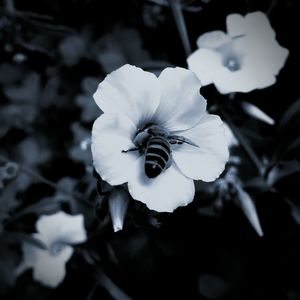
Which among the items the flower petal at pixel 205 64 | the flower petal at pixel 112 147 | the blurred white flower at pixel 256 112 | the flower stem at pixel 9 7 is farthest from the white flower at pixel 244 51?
the flower stem at pixel 9 7

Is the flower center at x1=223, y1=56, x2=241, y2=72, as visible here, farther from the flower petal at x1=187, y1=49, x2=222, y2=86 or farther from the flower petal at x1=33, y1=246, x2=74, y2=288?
the flower petal at x1=33, y1=246, x2=74, y2=288

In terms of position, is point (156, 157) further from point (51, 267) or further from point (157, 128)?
point (51, 267)

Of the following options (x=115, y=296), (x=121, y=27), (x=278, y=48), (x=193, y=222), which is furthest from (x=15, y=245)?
(x=278, y=48)

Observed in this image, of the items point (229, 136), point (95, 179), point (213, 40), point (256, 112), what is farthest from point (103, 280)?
point (213, 40)

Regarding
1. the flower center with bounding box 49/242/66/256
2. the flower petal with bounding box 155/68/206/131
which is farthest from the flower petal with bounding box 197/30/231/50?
the flower center with bounding box 49/242/66/256

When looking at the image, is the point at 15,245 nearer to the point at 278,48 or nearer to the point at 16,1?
the point at 16,1

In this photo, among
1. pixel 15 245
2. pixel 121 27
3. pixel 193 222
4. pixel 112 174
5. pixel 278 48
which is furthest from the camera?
pixel 121 27

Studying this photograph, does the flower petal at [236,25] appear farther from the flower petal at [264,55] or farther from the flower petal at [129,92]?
the flower petal at [129,92]
